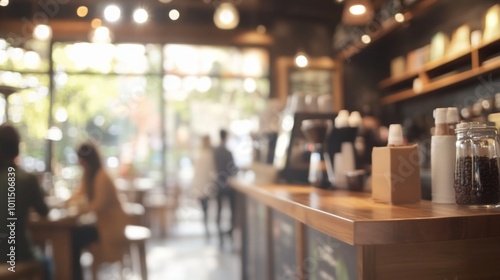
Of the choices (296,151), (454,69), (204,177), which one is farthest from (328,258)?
(204,177)

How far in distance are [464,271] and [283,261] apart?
1.13 meters

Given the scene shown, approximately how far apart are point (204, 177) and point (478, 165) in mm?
5094

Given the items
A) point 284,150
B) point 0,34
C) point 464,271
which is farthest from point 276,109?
point 0,34

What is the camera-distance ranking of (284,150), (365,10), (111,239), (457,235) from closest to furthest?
(457,235), (284,150), (365,10), (111,239)

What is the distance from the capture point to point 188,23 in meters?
7.12

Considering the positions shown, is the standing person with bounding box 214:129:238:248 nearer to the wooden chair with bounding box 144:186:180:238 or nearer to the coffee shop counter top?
the wooden chair with bounding box 144:186:180:238

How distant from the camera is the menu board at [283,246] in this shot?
6.57 ft

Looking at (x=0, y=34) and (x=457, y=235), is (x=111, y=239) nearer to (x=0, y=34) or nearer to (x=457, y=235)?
(x=457, y=235)

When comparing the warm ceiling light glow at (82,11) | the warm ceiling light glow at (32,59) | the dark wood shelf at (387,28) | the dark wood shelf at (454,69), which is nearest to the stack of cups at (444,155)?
the dark wood shelf at (454,69)

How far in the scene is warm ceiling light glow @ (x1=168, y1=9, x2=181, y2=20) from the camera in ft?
22.9

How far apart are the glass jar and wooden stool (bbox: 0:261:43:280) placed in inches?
79.2

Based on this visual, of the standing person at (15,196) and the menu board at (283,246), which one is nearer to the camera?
the menu board at (283,246)

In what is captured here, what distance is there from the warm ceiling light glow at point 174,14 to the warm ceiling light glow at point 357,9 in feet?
14.8

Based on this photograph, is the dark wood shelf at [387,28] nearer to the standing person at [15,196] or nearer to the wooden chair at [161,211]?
the wooden chair at [161,211]
